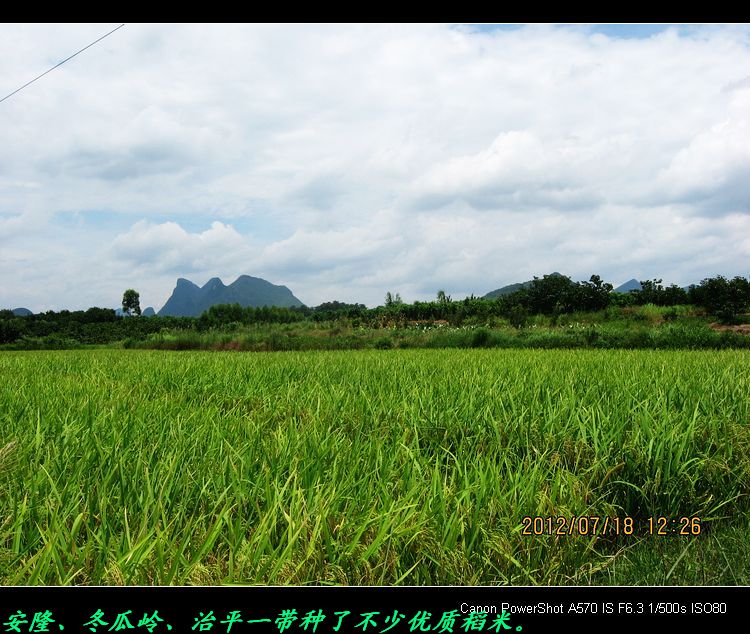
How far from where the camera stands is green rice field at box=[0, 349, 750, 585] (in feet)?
4.29

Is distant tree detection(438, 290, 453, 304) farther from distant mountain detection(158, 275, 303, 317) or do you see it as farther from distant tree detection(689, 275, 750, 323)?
distant mountain detection(158, 275, 303, 317)

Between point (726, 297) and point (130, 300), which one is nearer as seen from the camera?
point (726, 297)

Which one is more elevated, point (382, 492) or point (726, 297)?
point (726, 297)

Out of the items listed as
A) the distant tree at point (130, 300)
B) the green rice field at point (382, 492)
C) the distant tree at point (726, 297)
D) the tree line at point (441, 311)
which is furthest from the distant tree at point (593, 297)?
the distant tree at point (130, 300)

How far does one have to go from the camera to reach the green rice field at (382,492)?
4.29 feet

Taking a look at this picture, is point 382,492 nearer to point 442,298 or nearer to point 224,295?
point 442,298

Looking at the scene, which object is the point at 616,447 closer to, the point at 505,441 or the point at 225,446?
the point at 505,441

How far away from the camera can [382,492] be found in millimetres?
1684

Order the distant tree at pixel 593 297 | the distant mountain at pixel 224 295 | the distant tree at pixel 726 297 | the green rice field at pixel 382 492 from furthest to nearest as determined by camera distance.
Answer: the distant mountain at pixel 224 295
the distant tree at pixel 593 297
the distant tree at pixel 726 297
the green rice field at pixel 382 492

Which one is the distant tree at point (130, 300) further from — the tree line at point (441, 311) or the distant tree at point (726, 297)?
the distant tree at point (726, 297)

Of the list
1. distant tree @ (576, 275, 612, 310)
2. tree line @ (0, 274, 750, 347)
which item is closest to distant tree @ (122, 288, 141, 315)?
tree line @ (0, 274, 750, 347)

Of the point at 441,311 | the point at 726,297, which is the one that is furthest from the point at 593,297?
the point at 441,311

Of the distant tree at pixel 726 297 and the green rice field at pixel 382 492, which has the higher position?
the distant tree at pixel 726 297

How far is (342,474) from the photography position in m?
1.86
